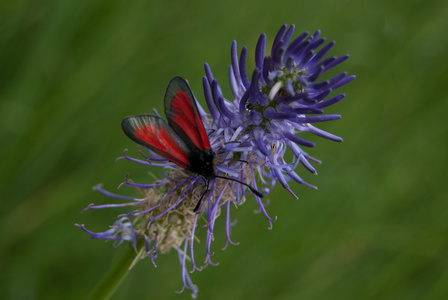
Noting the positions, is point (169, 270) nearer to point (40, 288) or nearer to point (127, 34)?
point (40, 288)

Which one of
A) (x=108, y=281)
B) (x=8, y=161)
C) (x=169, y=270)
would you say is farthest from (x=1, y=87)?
(x=108, y=281)

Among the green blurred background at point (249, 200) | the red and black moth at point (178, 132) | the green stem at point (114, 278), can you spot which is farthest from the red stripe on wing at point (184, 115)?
the green blurred background at point (249, 200)

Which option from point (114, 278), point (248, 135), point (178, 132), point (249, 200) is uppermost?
point (178, 132)

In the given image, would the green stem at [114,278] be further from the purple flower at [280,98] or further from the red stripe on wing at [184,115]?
the purple flower at [280,98]

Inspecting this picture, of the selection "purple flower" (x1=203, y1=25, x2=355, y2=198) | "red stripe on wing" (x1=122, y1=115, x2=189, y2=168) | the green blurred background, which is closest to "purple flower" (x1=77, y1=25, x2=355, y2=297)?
"purple flower" (x1=203, y1=25, x2=355, y2=198)

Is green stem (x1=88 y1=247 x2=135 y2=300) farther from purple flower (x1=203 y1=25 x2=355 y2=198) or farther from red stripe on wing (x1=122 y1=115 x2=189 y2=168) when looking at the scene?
purple flower (x1=203 y1=25 x2=355 y2=198)

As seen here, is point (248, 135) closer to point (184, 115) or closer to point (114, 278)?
point (184, 115)

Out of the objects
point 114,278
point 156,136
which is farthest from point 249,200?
point 156,136
